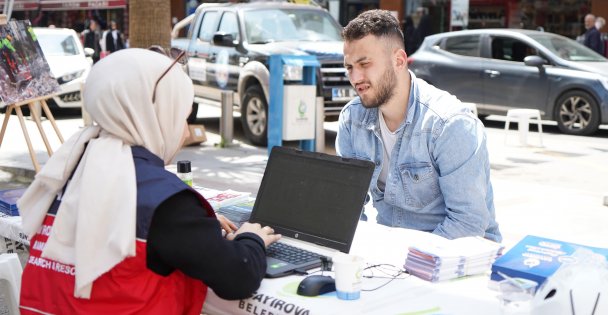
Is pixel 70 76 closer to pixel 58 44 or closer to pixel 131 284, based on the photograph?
pixel 58 44

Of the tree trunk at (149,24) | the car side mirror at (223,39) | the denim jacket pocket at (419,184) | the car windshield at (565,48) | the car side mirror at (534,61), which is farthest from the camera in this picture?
the car windshield at (565,48)

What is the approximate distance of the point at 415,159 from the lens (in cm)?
372

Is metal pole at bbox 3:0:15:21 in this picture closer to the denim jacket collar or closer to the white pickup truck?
the white pickup truck

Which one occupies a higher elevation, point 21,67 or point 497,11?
point 497,11

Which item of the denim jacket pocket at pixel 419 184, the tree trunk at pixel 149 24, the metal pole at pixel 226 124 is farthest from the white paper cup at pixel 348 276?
the metal pole at pixel 226 124

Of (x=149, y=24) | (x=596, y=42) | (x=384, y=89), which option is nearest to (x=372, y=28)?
(x=384, y=89)

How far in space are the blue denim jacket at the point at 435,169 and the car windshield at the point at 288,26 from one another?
328 inches

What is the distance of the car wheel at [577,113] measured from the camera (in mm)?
12758

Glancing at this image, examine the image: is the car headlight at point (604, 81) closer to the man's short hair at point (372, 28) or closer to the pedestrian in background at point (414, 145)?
the pedestrian in background at point (414, 145)

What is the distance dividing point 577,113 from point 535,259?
10.9 metres

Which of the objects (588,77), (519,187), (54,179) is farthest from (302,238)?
(588,77)

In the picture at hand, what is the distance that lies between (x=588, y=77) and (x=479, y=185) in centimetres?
991

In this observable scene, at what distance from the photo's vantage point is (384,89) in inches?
149

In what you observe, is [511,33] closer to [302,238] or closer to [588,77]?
[588,77]
